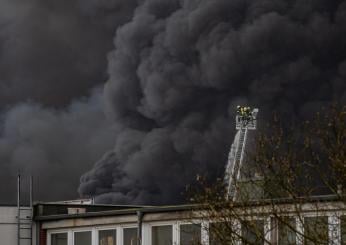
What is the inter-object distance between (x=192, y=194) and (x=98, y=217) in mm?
9721

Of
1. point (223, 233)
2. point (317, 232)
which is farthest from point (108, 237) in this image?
point (317, 232)

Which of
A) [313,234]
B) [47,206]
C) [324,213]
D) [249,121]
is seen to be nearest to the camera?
[313,234]

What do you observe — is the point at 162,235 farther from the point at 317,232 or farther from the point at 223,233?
the point at 317,232

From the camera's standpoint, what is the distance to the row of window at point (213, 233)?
58.6ft

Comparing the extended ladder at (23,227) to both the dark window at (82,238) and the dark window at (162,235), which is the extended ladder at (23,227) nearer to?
the dark window at (82,238)

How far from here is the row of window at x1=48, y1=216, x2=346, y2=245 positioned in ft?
58.6

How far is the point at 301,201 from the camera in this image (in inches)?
714

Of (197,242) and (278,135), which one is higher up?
(278,135)

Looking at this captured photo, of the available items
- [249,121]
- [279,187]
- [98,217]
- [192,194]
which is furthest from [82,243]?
[249,121]

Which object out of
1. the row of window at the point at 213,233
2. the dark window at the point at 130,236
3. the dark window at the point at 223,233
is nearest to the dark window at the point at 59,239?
the row of window at the point at 213,233

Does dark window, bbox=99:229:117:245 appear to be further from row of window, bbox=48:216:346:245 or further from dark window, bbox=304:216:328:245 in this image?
dark window, bbox=304:216:328:245

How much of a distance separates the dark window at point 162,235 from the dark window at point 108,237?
1.29 m

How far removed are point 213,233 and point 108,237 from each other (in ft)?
33.4

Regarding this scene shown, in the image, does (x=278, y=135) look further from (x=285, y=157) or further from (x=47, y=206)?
(x=47, y=206)
